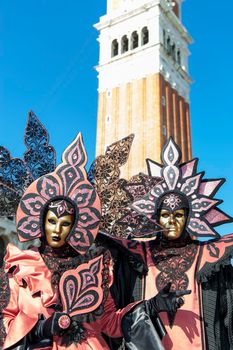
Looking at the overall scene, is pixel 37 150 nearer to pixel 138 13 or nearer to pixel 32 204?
pixel 32 204

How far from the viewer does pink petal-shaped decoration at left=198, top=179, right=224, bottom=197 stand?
5.16 m

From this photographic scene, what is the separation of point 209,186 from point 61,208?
1738 millimetres

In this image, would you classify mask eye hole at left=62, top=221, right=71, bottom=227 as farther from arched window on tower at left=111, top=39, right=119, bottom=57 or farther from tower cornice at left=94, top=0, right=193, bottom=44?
tower cornice at left=94, top=0, right=193, bottom=44

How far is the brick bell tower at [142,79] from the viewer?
25266 millimetres

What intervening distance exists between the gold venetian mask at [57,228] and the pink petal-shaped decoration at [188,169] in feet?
4.92

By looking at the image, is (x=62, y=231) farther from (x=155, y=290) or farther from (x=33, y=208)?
(x=155, y=290)

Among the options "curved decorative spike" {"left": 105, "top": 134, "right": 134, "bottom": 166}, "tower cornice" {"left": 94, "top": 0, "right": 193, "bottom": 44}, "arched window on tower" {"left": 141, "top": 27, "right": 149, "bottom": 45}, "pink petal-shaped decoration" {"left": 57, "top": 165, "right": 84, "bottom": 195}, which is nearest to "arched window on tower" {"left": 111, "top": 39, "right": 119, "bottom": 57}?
"tower cornice" {"left": 94, "top": 0, "right": 193, "bottom": 44}

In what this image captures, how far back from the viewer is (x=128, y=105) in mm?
26391

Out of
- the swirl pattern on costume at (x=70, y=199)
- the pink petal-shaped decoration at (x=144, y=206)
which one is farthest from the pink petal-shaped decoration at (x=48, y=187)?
the pink petal-shaped decoration at (x=144, y=206)

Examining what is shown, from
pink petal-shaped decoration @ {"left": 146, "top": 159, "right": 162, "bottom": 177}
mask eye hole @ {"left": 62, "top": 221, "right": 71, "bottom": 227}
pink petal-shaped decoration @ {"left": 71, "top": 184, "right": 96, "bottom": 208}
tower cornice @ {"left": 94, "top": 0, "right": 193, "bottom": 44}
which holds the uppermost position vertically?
tower cornice @ {"left": 94, "top": 0, "right": 193, "bottom": 44}

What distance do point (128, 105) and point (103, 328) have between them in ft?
74.4

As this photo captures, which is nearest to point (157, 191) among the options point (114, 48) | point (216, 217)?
point (216, 217)

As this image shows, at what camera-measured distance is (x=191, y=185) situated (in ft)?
17.0

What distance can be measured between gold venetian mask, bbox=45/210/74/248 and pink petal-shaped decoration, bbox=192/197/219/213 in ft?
4.59
